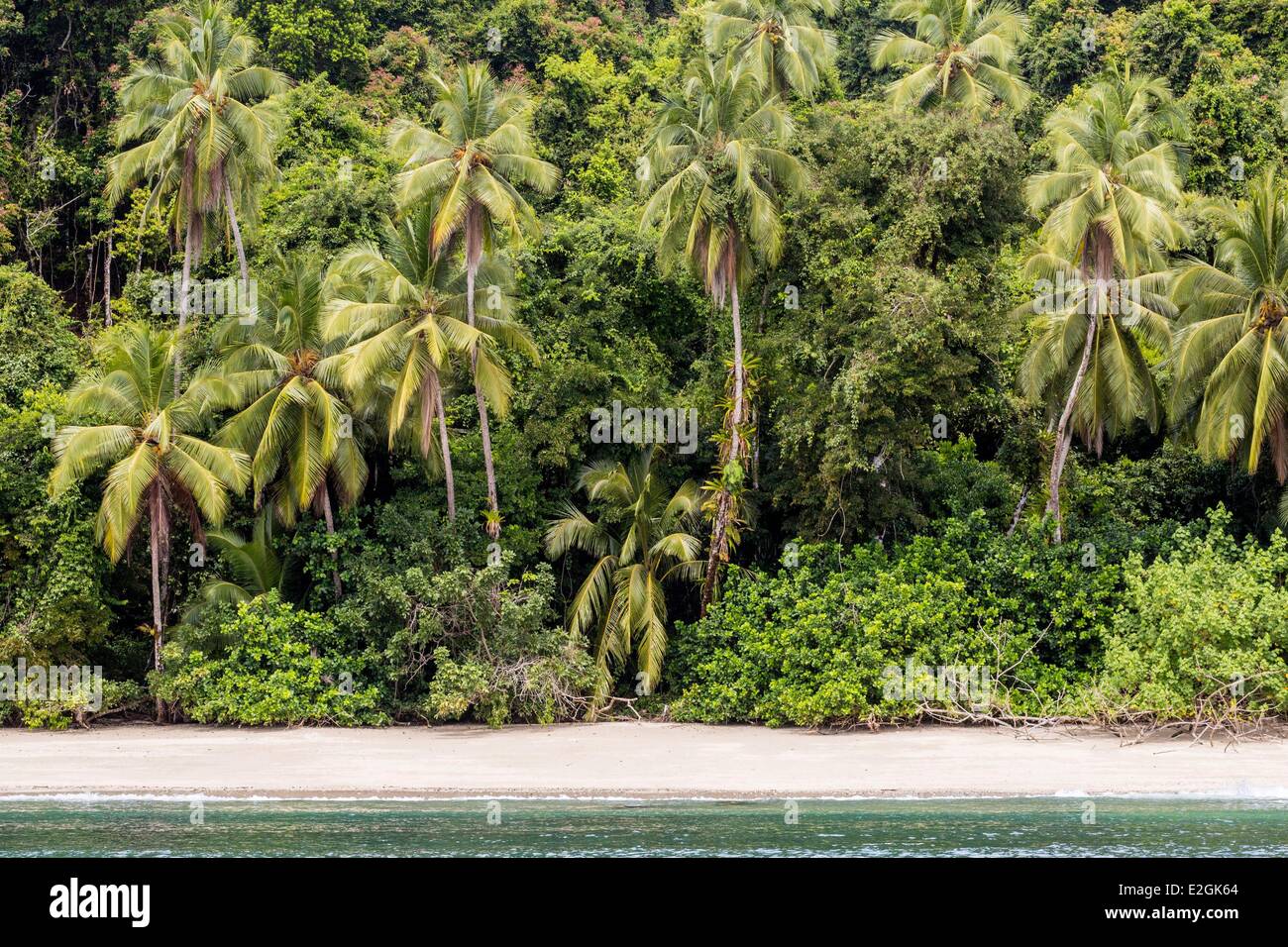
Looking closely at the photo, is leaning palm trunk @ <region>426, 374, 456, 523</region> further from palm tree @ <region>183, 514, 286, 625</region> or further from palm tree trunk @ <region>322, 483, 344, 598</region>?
palm tree @ <region>183, 514, 286, 625</region>

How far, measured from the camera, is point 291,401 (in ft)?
96.7

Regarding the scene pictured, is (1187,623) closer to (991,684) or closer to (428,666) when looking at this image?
(991,684)

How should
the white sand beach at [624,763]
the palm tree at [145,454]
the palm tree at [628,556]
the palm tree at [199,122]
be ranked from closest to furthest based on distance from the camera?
the white sand beach at [624,763], the palm tree at [145,454], the palm tree at [628,556], the palm tree at [199,122]

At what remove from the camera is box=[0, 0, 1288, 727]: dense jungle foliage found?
28344 millimetres

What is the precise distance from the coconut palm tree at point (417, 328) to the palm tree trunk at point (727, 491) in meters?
4.39

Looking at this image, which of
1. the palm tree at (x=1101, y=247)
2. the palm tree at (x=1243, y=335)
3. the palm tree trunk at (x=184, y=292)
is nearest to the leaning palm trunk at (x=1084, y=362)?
the palm tree at (x=1101, y=247)

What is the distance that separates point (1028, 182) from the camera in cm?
2977

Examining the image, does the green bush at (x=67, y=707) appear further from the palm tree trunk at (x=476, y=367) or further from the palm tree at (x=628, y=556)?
the palm tree at (x=628, y=556)

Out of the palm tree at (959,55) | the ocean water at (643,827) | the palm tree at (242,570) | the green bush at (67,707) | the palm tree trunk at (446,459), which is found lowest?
the ocean water at (643,827)

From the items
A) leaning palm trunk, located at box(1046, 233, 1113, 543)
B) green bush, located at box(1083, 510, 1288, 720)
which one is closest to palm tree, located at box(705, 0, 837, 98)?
leaning palm trunk, located at box(1046, 233, 1113, 543)

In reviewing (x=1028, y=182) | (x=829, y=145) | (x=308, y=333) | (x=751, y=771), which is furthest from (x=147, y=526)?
(x=1028, y=182)

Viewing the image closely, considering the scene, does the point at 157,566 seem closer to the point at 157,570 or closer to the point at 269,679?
the point at 157,570

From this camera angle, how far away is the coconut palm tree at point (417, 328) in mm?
28844
